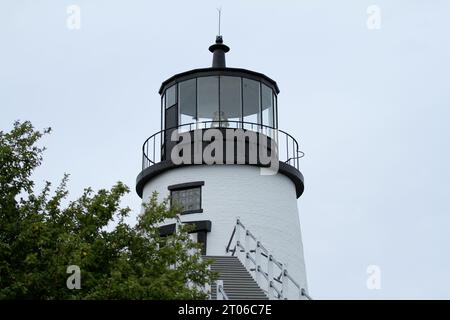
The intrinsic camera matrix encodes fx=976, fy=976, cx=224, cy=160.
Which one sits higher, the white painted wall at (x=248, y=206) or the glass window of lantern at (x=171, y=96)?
the glass window of lantern at (x=171, y=96)

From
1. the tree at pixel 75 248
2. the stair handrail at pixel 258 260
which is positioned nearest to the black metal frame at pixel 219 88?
the stair handrail at pixel 258 260

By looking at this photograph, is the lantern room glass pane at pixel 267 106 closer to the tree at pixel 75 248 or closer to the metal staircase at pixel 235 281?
the metal staircase at pixel 235 281

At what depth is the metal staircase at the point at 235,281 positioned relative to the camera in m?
24.6

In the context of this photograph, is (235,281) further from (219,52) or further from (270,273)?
(219,52)

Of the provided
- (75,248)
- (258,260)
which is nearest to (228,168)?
(258,260)

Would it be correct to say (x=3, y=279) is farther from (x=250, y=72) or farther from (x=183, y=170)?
(x=250, y=72)

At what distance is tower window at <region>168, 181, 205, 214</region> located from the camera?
104 feet

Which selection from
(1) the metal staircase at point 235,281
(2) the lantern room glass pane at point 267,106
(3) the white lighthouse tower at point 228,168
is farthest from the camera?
(2) the lantern room glass pane at point 267,106

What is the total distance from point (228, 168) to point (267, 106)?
3596 mm

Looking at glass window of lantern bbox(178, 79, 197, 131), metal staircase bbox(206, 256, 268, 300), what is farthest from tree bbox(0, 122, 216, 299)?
glass window of lantern bbox(178, 79, 197, 131)

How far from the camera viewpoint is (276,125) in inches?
1366

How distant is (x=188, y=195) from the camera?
3216cm

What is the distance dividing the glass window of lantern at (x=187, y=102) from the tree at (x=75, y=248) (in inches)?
497
